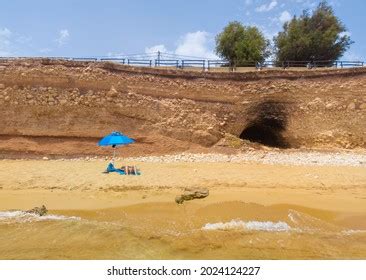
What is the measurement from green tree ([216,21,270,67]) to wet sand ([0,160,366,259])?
65.8 feet

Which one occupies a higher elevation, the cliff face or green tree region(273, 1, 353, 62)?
green tree region(273, 1, 353, 62)

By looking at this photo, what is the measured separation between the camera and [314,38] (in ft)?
104

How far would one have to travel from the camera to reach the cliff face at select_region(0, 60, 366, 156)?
62.3 ft

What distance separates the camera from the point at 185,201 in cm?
964

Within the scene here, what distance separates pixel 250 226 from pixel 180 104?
44.9ft

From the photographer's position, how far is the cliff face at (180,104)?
19.0 m

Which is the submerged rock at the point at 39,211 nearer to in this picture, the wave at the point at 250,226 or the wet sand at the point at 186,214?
the wet sand at the point at 186,214

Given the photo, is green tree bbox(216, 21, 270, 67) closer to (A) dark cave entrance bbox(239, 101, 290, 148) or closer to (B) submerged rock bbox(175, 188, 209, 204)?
(A) dark cave entrance bbox(239, 101, 290, 148)

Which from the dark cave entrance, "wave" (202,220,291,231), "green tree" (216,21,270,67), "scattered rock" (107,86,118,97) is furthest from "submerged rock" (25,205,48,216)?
"green tree" (216,21,270,67)

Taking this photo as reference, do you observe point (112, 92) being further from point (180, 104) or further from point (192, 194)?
point (192, 194)

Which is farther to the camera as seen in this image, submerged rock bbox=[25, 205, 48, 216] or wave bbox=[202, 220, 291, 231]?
submerged rock bbox=[25, 205, 48, 216]

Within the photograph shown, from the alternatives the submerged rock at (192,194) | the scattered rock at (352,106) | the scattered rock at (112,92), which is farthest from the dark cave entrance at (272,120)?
the submerged rock at (192,194)

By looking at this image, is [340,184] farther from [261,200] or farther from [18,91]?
[18,91]

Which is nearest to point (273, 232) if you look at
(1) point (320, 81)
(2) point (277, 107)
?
(2) point (277, 107)
